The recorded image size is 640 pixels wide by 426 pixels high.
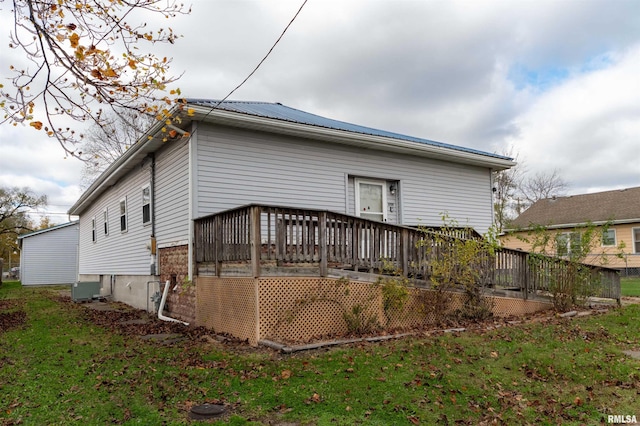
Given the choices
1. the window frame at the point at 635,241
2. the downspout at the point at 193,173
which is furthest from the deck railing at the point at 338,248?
the window frame at the point at 635,241

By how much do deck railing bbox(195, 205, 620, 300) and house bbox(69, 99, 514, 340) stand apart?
109 mm

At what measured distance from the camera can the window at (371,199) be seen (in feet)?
35.0

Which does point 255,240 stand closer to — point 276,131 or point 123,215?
point 276,131

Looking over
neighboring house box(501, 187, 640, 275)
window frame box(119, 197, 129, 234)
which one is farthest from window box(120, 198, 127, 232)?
neighboring house box(501, 187, 640, 275)

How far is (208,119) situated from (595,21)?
7400 mm

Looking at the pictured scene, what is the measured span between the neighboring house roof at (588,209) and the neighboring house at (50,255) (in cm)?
2821

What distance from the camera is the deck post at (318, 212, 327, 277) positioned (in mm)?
6832

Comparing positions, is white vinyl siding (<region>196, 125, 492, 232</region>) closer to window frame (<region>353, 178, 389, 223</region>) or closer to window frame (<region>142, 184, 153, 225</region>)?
window frame (<region>353, 178, 389, 223</region>)

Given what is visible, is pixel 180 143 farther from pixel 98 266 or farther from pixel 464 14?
pixel 98 266

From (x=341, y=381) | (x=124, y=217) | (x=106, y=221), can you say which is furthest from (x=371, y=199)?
(x=106, y=221)

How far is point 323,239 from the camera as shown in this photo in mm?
6902

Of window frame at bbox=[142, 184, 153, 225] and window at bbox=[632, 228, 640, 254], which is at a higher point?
window frame at bbox=[142, 184, 153, 225]

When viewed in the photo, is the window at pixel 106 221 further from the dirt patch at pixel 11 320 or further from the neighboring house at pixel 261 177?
the dirt patch at pixel 11 320

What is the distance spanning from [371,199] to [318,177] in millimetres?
1710
